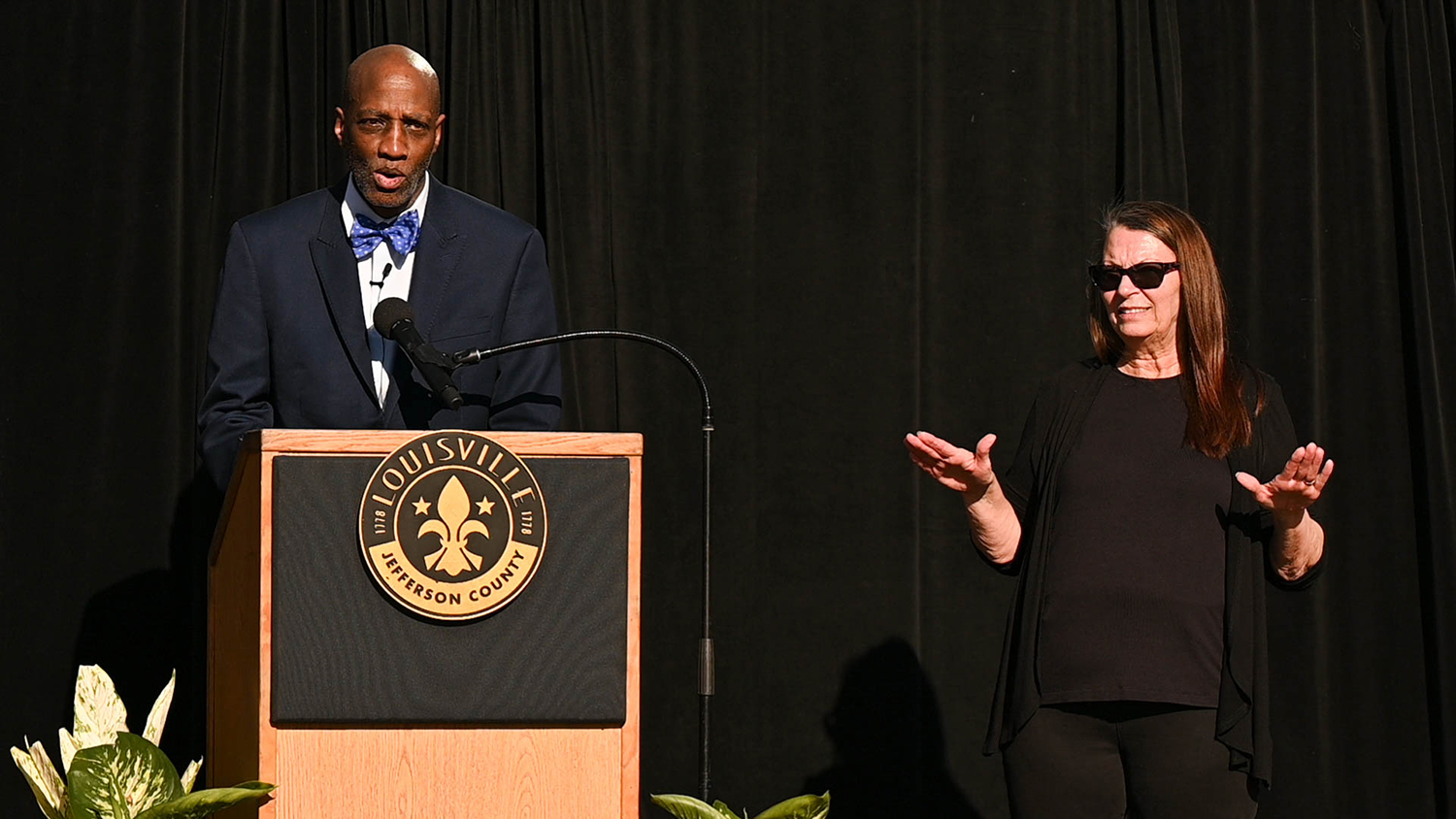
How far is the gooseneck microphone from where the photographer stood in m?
2.16

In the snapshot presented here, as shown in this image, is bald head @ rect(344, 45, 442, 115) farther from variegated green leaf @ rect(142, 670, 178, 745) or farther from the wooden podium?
variegated green leaf @ rect(142, 670, 178, 745)

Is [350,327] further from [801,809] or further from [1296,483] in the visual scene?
[1296,483]

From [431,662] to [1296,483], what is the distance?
1226 millimetres

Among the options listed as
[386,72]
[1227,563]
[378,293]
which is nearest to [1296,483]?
[1227,563]

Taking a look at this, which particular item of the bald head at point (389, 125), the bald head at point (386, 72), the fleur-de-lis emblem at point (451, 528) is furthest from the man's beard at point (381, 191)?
the fleur-de-lis emblem at point (451, 528)

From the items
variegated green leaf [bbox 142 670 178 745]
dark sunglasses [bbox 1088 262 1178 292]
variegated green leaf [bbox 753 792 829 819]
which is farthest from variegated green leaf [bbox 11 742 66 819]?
dark sunglasses [bbox 1088 262 1178 292]

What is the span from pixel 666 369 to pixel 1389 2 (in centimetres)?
216

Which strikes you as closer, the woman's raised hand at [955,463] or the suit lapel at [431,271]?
the woman's raised hand at [955,463]

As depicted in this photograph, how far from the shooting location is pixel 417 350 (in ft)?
7.20

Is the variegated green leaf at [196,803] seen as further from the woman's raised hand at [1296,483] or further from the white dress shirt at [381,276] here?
the woman's raised hand at [1296,483]

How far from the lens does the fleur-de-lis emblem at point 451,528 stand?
6.25 ft

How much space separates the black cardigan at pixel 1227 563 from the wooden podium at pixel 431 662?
87cm

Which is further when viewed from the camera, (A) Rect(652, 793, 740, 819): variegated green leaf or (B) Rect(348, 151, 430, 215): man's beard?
(B) Rect(348, 151, 430, 215): man's beard

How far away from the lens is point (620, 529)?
199 cm
